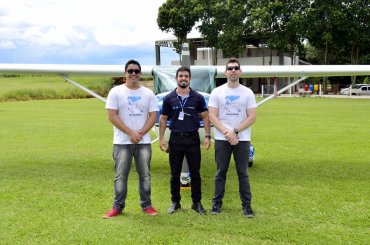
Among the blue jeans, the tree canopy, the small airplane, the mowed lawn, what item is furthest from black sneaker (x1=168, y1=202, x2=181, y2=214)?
the tree canopy

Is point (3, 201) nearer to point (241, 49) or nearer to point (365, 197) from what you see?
point (365, 197)

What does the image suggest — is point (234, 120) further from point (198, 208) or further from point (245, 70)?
point (245, 70)

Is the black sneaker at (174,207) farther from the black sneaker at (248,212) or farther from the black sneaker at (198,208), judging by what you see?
the black sneaker at (248,212)

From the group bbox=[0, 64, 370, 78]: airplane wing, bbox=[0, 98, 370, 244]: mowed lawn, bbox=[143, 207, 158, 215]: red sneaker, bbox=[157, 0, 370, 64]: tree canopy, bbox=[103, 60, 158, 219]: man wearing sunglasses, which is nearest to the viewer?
bbox=[0, 98, 370, 244]: mowed lawn

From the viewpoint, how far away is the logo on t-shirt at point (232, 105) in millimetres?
5148

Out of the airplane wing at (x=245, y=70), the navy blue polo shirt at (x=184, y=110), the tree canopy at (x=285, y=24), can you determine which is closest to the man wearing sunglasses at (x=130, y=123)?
the navy blue polo shirt at (x=184, y=110)

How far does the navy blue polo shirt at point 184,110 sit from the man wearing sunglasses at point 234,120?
194 mm

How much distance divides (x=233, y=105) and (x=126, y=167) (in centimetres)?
158

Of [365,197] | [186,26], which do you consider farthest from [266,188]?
[186,26]

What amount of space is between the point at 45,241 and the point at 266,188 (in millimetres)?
3685

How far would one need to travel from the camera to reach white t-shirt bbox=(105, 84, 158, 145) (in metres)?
5.13

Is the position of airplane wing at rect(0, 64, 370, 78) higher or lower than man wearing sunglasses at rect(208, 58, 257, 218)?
higher

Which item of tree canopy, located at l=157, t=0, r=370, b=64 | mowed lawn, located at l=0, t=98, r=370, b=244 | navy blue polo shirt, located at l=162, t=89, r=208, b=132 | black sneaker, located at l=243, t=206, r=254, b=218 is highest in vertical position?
tree canopy, located at l=157, t=0, r=370, b=64

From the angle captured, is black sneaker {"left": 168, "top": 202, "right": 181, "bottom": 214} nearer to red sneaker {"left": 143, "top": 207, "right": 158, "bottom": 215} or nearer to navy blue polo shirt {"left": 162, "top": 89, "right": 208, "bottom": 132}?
red sneaker {"left": 143, "top": 207, "right": 158, "bottom": 215}
